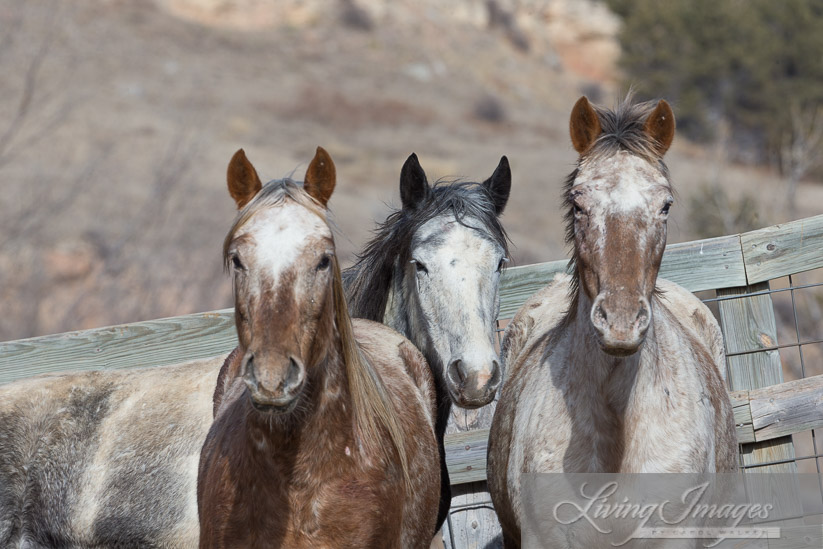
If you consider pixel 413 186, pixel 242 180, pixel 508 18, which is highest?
pixel 508 18

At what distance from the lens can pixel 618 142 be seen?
356 cm

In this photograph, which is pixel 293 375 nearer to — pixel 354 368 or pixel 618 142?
pixel 354 368

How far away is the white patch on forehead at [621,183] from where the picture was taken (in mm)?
3305

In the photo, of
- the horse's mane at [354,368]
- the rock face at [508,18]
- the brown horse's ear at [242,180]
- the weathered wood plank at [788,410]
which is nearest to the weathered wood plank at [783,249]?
the weathered wood plank at [788,410]

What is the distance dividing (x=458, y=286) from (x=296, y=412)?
4.27 feet

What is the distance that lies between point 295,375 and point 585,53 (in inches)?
2040

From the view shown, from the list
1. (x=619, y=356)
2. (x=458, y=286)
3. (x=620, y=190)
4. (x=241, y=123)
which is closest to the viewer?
(x=619, y=356)

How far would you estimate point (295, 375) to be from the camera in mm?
2834

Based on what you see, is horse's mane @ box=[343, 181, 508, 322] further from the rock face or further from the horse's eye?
the rock face

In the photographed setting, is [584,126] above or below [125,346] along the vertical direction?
above

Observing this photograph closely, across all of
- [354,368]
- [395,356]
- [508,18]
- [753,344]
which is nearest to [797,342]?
[753,344]

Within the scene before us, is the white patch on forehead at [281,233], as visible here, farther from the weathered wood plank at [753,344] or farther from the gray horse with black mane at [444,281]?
the weathered wood plank at [753,344]

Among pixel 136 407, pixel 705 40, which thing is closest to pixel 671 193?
pixel 136 407

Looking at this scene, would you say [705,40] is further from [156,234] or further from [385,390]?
[385,390]
